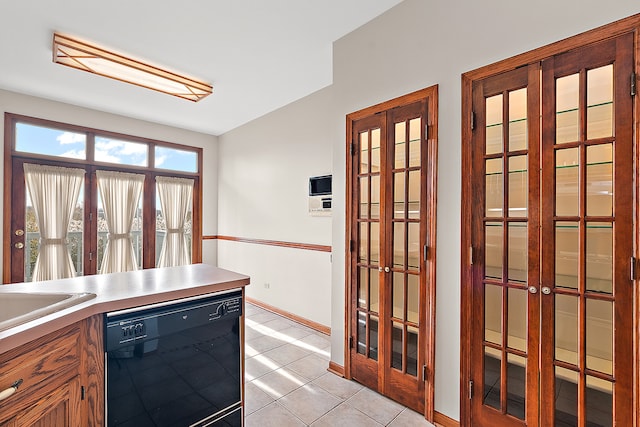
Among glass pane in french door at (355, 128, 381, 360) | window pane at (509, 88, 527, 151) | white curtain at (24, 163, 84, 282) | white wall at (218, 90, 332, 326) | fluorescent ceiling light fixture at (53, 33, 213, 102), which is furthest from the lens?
white curtain at (24, 163, 84, 282)

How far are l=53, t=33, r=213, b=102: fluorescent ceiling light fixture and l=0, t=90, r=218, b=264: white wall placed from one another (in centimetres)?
154

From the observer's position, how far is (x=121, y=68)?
2.94m

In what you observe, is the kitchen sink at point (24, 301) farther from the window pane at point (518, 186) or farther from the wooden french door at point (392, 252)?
the window pane at point (518, 186)

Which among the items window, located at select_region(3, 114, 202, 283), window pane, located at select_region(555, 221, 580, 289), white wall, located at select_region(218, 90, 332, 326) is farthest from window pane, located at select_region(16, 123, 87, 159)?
window pane, located at select_region(555, 221, 580, 289)

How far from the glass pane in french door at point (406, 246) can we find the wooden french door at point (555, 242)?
395 mm

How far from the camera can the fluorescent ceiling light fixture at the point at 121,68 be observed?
261cm

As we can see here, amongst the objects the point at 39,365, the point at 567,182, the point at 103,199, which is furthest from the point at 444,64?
the point at 103,199

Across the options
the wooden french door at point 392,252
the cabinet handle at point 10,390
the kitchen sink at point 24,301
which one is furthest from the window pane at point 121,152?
the cabinet handle at point 10,390

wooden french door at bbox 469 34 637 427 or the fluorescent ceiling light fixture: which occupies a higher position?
the fluorescent ceiling light fixture

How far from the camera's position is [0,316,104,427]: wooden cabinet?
0.98 meters

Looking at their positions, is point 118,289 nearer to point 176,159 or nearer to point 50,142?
point 50,142

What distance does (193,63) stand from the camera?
3.02 m

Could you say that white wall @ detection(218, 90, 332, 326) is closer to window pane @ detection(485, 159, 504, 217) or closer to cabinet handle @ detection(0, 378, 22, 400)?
window pane @ detection(485, 159, 504, 217)

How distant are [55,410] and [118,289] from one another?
20.7 inches
